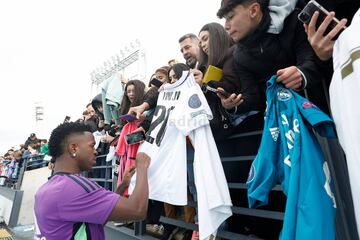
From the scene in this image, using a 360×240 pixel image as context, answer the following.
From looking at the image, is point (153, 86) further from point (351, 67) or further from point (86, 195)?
point (351, 67)

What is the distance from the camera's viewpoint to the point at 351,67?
0.97 meters

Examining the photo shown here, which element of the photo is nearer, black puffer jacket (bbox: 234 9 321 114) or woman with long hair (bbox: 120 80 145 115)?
black puffer jacket (bbox: 234 9 321 114)

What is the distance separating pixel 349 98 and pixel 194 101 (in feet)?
4.37

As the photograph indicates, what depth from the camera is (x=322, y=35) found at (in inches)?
50.0

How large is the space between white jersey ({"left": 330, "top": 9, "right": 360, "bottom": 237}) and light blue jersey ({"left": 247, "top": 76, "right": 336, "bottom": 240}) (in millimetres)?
244

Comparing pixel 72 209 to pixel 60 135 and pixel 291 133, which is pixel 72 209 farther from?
pixel 291 133

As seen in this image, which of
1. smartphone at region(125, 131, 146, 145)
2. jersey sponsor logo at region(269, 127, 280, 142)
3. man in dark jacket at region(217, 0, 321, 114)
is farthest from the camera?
smartphone at region(125, 131, 146, 145)

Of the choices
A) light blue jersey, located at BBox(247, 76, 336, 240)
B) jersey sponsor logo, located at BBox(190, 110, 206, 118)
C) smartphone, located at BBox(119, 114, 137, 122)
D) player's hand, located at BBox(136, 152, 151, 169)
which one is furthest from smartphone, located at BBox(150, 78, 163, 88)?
light blue jersey, located at BBox(247, 76, 336, 240)

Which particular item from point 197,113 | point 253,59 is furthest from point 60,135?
point 253,59

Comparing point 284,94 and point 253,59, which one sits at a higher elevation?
point 253,59

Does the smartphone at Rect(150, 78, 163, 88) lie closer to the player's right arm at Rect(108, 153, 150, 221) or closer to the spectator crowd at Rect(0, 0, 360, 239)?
the spectator crowd at Rect(0, 0, 360, 239)

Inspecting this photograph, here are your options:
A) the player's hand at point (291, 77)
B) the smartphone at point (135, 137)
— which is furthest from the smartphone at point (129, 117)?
the player's hand at point (291, 77)

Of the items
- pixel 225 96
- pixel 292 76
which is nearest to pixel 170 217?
pixel 225 96

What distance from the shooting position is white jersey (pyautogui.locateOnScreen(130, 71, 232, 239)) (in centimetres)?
191
